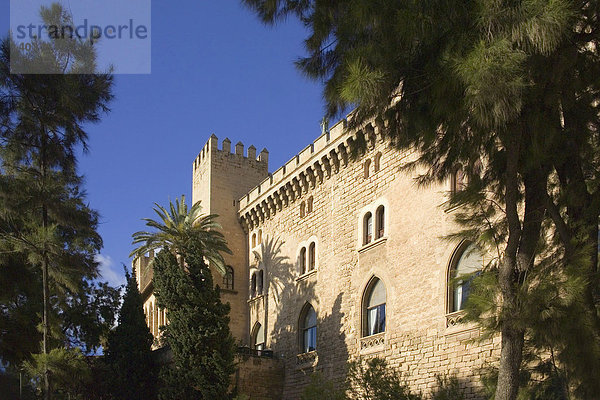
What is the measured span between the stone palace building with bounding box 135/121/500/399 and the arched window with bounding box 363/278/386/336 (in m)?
0.03

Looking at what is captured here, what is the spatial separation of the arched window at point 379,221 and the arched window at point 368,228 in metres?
0.39

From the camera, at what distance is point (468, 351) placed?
1541 cm

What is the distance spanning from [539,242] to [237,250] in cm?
1931

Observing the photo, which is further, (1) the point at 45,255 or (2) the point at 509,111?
(1) the point at 45,255

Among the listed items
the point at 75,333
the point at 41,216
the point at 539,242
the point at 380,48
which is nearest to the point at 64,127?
the point at 41,216

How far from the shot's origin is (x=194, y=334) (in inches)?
788

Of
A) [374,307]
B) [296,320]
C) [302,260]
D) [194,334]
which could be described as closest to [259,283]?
[302,260]

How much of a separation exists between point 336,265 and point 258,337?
6215mm

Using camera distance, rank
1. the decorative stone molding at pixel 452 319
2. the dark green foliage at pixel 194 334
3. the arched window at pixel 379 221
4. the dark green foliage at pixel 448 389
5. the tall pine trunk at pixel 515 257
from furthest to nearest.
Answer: the dark green foliage at pixel 194 334 < the arched window at pixel 379 221 < the decorative stone molding at pixel 452 319 < the dark green foliage at pixel 448 389 < the tall pine trunk at pixel 515 257

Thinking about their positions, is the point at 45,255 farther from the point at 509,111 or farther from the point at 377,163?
the point at 509,111

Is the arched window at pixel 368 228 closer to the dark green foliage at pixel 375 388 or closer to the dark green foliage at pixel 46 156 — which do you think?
the dark green foliage at pixel 375 388

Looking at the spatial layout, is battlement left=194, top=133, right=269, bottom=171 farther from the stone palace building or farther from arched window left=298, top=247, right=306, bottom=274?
arched window left=298, top=247, right=306, bottom=274

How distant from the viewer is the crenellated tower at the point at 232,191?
2672 cm

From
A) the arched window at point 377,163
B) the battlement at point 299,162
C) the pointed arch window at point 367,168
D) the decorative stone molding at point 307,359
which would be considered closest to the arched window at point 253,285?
the battlement at point 299,162
